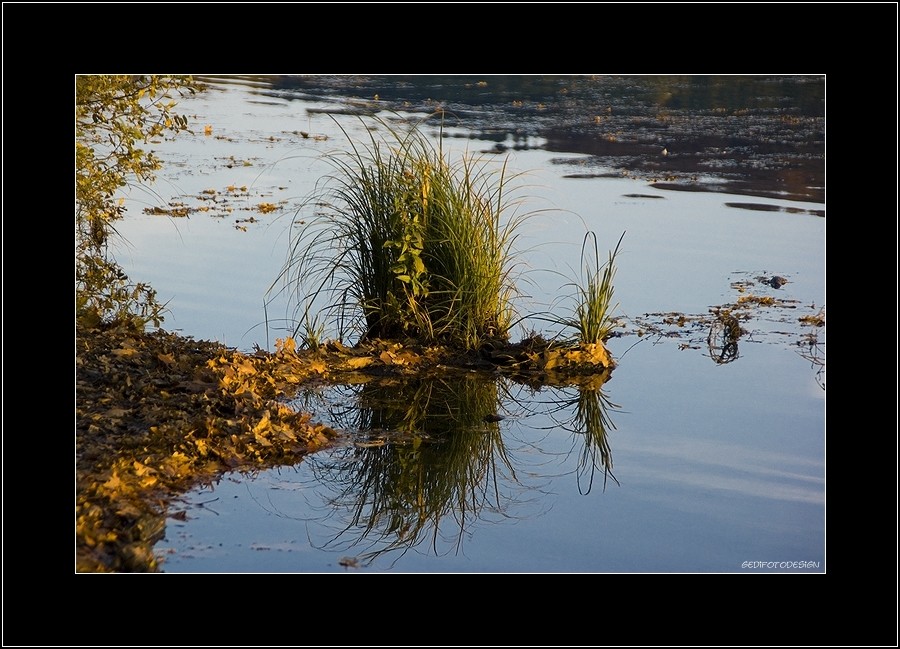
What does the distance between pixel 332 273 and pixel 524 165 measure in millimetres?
4756

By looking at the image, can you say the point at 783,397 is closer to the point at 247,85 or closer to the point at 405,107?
the point at 405,107

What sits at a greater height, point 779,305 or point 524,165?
→ point 524,165

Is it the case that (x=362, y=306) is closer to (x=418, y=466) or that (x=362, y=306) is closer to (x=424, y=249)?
(x=424, y=249)

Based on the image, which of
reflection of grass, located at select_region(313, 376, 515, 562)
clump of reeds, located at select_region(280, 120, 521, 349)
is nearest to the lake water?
reflection of grass, located at select_region(313, 376, 515, 562)

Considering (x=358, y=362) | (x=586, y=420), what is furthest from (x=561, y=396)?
(x=358, y=362)

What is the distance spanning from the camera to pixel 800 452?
4.93 m

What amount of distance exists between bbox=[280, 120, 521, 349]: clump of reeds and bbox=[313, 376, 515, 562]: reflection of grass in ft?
2.05

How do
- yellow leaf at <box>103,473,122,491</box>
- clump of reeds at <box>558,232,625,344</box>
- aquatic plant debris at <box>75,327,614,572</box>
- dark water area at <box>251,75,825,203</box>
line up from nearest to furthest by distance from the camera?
aquatic plant debris at <box>75,327,614,572</box> → yellow leaf at <box>103,473,122,491</box> → clump of reeds at <box>558,232,625,344</box> → dark water area at <box>251,75,825,203</box>

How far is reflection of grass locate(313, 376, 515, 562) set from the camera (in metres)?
4.11

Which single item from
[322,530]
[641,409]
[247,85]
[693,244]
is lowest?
[322,530]

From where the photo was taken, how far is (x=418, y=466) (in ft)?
15.3

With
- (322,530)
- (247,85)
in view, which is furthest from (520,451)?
(247,85)

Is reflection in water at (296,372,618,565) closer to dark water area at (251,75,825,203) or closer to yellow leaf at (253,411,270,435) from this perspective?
yellow leaf at (253,411,270,435)

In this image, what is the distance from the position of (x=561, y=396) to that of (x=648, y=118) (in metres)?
9.49
